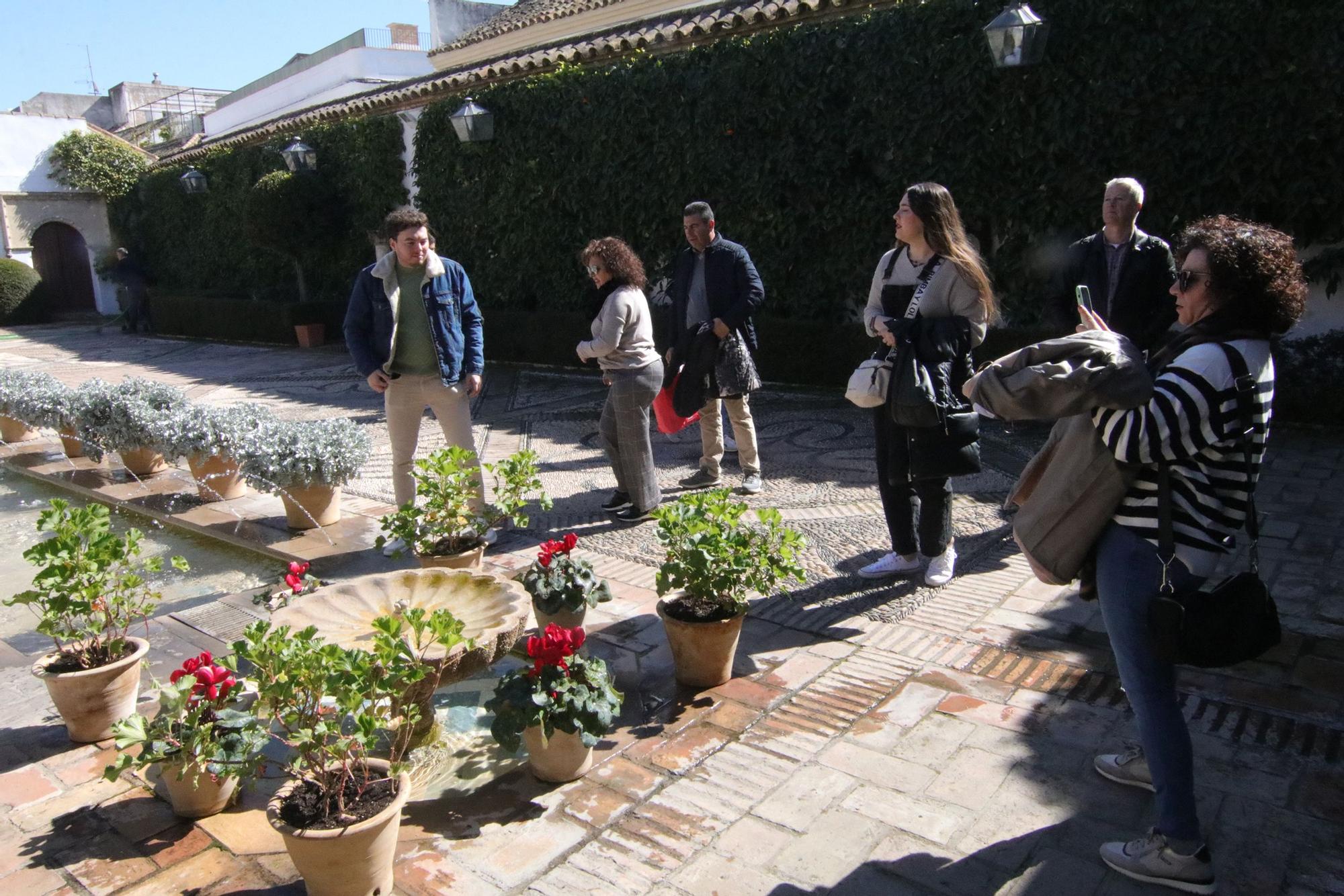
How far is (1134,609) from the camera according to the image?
7.19 ft

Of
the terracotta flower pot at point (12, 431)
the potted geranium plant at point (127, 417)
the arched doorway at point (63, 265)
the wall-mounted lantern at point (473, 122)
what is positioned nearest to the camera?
the potted geranium plant at point (127, 417)

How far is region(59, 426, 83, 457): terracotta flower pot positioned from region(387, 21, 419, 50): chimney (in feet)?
74.2

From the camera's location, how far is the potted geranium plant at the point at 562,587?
361 cm

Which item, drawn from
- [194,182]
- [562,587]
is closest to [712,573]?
[562,587]

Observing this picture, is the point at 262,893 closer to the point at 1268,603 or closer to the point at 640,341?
the point at 1268,603

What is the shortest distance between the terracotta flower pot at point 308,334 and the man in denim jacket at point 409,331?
11992 millimetres

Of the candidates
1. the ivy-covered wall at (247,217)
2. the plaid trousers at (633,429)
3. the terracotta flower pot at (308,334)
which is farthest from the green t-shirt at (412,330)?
the terracotta flower pot at (308,334)

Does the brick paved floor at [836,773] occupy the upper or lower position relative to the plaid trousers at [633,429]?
lower

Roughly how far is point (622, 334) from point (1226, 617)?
11.2ft

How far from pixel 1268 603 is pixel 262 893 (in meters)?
2.46

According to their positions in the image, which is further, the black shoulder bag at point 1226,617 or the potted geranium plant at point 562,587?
the potted geranium plant at point 562,587

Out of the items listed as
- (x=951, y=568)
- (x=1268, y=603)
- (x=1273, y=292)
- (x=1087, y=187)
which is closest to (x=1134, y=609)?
(x=1268, y=603)

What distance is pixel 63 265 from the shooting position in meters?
25.3

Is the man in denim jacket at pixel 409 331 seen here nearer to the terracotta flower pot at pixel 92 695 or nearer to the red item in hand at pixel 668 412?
the red item in hand at pixel 668 412
